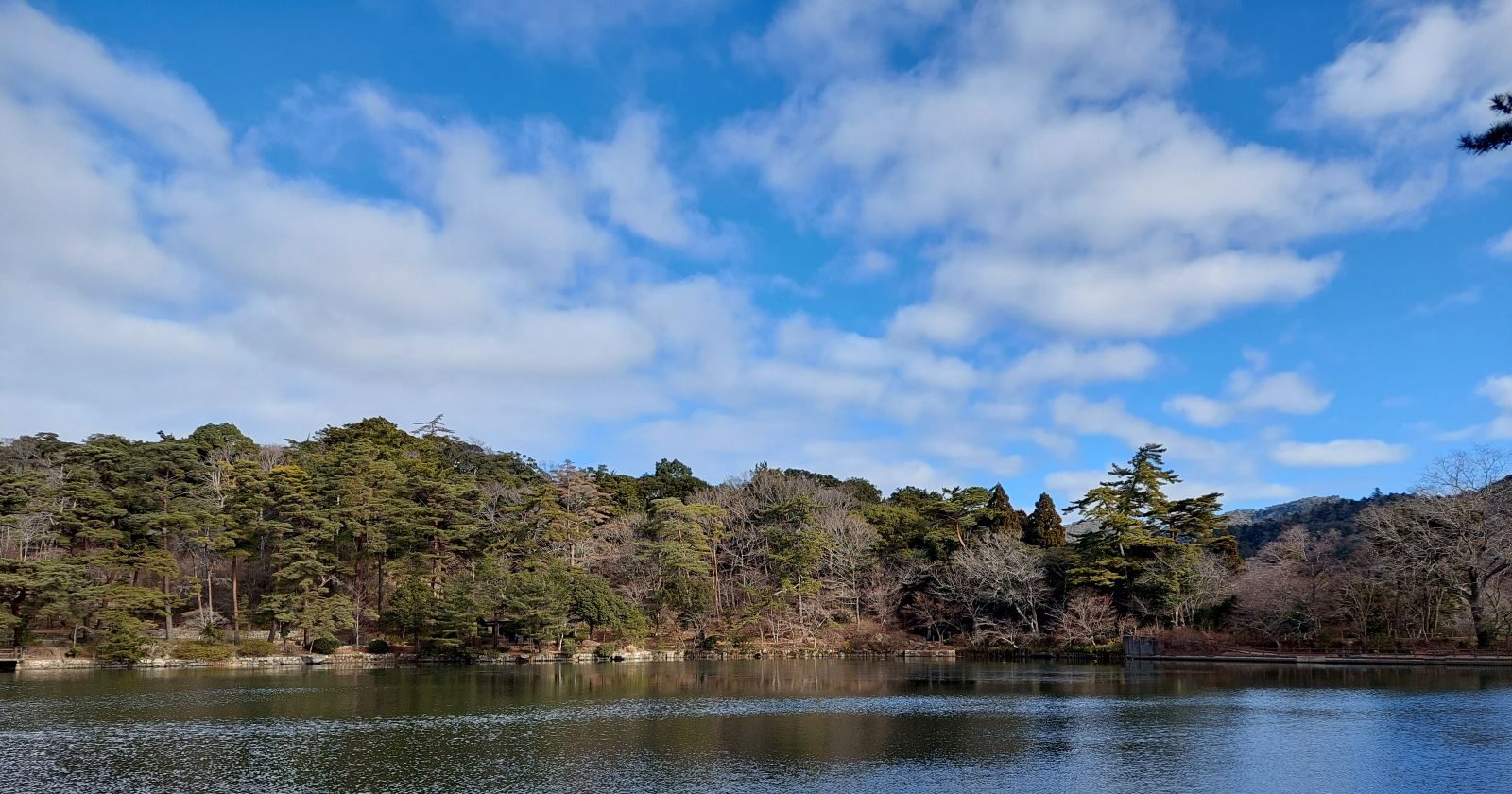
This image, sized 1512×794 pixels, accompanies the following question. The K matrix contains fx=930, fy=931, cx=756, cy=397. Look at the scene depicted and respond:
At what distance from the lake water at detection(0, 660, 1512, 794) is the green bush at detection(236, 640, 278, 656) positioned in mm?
8004

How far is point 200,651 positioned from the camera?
130 ft

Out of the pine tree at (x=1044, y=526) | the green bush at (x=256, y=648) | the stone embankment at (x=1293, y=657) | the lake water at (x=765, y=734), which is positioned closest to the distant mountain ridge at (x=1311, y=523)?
the pine tree at (x=1044, y=526)

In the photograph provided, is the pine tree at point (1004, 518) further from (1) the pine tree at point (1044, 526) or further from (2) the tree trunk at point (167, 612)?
(2) the tree trunk at point (167, 612)

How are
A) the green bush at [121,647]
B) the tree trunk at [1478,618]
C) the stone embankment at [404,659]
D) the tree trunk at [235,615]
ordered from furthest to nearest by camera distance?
the tree trunk at [235,615] < the stone embankment at [404,659] < the green bush at [121,647] < the tree trunk at [1478,618]

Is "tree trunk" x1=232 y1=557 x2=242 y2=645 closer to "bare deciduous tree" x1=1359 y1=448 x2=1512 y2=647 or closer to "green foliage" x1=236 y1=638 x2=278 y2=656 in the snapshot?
"green foliage" x1=236 y1=638 x2=278 y2=656

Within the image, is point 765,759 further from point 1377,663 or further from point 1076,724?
point 1377,663

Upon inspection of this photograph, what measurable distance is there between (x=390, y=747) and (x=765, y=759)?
7380mm

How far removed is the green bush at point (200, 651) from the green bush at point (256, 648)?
47 cm

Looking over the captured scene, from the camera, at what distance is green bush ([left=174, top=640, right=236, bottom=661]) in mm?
39562

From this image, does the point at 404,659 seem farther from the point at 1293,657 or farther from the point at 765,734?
the point at 1293,657

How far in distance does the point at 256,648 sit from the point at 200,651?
210 centimetres

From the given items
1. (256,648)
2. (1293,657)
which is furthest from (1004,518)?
(256,648)

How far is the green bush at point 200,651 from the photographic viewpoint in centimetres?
3956

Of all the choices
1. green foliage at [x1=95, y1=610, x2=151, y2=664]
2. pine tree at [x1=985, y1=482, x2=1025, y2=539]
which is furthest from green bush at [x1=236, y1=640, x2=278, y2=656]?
pine tree at [x1=985, y1=482, x2=1025, y2=539]
